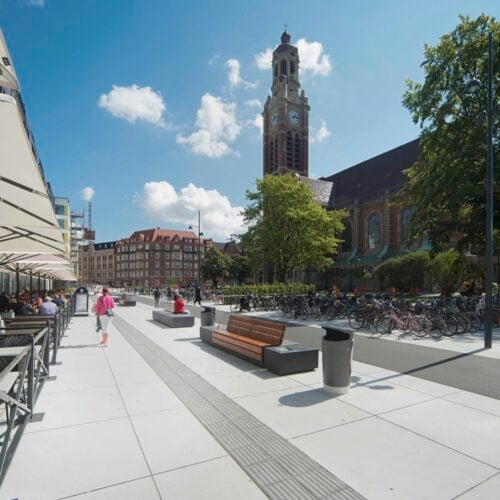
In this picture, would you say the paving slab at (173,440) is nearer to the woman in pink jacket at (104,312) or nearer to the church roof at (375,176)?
the woman in pink jacket at (104,312)

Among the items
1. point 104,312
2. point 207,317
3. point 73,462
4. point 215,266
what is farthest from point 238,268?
point 73,462

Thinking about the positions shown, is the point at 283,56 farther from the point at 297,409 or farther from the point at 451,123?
the point at 297,409

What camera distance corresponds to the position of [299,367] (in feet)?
23.3

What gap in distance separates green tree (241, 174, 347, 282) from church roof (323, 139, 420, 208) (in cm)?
2916

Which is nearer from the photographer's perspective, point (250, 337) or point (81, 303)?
point (250, 337)

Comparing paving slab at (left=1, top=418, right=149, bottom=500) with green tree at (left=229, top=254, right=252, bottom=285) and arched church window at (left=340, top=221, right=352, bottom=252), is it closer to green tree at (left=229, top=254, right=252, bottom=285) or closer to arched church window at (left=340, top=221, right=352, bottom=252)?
arched church window at (left=340, top=221, right=352, bottom=252)

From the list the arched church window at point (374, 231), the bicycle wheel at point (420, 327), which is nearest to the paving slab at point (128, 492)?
the bicycle wheel at point (420, 327)

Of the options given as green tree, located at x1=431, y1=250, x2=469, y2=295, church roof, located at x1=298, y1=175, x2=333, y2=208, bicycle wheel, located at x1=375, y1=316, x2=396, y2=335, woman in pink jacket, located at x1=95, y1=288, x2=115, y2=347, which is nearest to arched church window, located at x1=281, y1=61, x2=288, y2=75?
church roof, located at x1=298, y1=175, x2=333, y2=208

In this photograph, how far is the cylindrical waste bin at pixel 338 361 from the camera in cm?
569

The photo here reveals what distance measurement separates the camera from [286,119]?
73.8 metres

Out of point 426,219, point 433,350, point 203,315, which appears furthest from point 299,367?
point 426,219

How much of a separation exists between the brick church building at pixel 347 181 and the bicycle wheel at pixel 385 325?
1315 inches

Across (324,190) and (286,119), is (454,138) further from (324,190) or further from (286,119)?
A: (286,119)

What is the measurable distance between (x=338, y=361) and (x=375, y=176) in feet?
211
